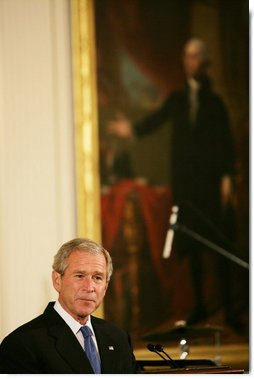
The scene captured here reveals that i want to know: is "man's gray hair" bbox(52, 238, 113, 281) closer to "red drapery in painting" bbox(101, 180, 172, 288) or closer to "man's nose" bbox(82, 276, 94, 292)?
"man's nose" bbox(82, 276, 94, 292)

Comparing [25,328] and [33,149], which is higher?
[33,149]

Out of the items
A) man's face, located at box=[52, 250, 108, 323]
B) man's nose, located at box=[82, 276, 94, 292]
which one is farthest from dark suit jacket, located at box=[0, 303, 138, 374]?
man's nose, located at box=[82, 276, 94, 292]

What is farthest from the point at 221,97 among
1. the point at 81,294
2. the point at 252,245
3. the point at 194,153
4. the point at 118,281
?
the point at 81,294

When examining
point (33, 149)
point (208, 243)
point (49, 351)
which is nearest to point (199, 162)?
point (208, 243)

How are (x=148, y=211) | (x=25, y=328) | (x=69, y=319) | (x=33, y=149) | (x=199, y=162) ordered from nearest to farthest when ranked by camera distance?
(x=25, y=328) → (x=69, y=319) → (x=33, y=149) → (x=148, y=211) → (x=199, y=162)

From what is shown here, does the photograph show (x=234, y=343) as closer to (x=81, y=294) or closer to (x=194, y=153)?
(x=194, y=153)

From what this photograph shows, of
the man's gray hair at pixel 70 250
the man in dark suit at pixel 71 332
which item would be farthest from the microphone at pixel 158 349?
the man's gray hair at pixel 70 250

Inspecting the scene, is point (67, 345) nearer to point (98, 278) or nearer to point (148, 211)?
point (98, 278)

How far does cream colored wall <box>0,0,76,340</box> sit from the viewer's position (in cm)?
856

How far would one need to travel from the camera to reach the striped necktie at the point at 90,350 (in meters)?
4.75

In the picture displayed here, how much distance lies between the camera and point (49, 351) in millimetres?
4570

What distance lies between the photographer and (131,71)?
8891 mm

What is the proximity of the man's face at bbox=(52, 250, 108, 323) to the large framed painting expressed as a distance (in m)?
3.79

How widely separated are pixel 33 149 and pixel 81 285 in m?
4.08
